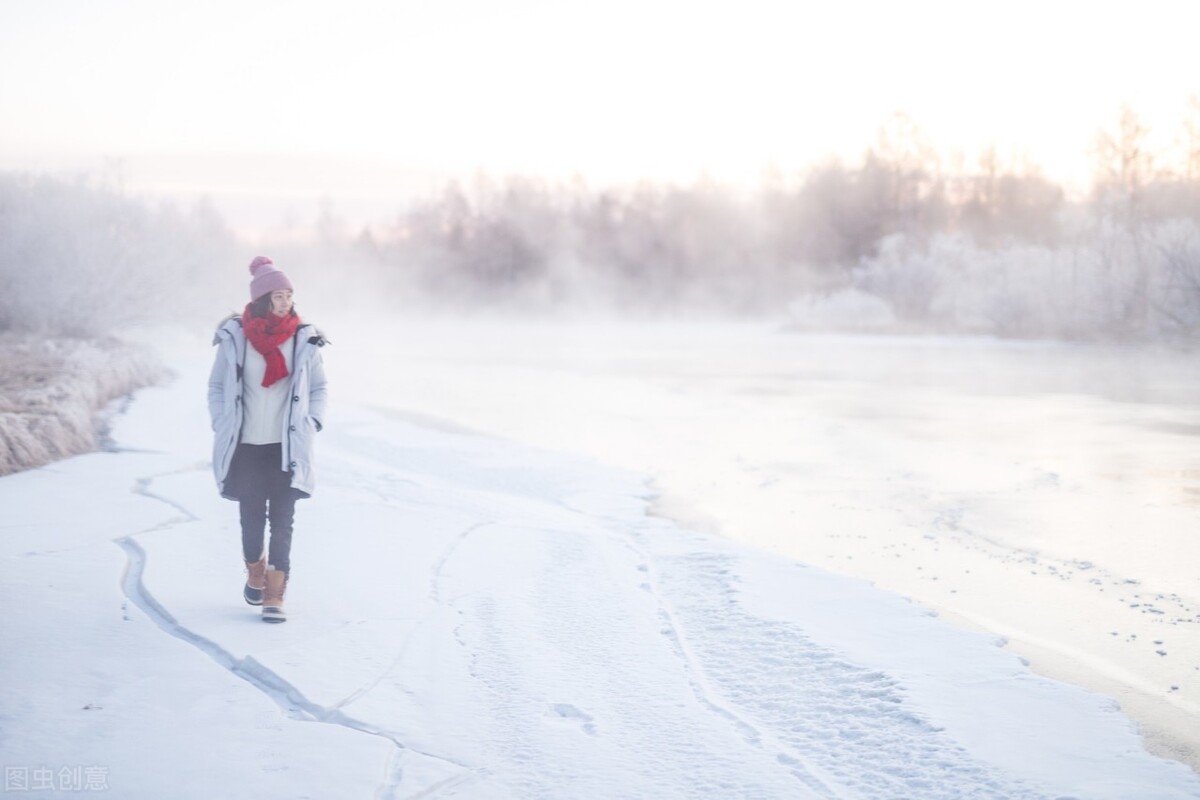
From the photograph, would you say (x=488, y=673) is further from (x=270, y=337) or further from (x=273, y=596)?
(x=270, y=337)

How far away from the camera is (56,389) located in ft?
37.8

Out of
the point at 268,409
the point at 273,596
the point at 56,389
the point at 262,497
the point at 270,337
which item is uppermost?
the point at 270,337

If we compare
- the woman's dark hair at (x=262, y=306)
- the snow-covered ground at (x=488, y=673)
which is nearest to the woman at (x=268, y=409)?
the woman's dark hair at (x=262, y=306)

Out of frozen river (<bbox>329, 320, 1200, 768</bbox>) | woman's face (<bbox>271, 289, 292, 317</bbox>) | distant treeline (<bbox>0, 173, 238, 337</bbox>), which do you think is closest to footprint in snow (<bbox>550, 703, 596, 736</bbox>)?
woman's face (<bbox>271, 289, 292, 317</bbox>)

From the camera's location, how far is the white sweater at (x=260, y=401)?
4.44 metres

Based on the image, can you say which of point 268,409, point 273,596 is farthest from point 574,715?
point 268,409

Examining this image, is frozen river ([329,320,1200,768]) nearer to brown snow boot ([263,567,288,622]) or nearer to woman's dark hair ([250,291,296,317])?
brown snow boot ([263,567,288,622])

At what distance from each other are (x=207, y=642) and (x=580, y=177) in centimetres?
7120

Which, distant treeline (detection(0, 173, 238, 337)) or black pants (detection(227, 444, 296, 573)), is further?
distant treeline (detection(0, 173, 238, 337))

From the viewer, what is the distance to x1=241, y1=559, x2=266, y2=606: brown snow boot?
15.4 ft

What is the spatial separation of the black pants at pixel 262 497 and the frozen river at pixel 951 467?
3.71 metres

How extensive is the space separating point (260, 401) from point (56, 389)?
846 cm

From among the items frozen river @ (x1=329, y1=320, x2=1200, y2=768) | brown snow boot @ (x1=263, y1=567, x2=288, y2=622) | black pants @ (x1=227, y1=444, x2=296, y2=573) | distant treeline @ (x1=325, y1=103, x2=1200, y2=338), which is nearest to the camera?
black pants @ (x1=227, y1=444, x2=296, y2=573)

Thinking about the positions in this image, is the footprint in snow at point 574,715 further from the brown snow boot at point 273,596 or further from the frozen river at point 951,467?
the frozen river at point 951,467
